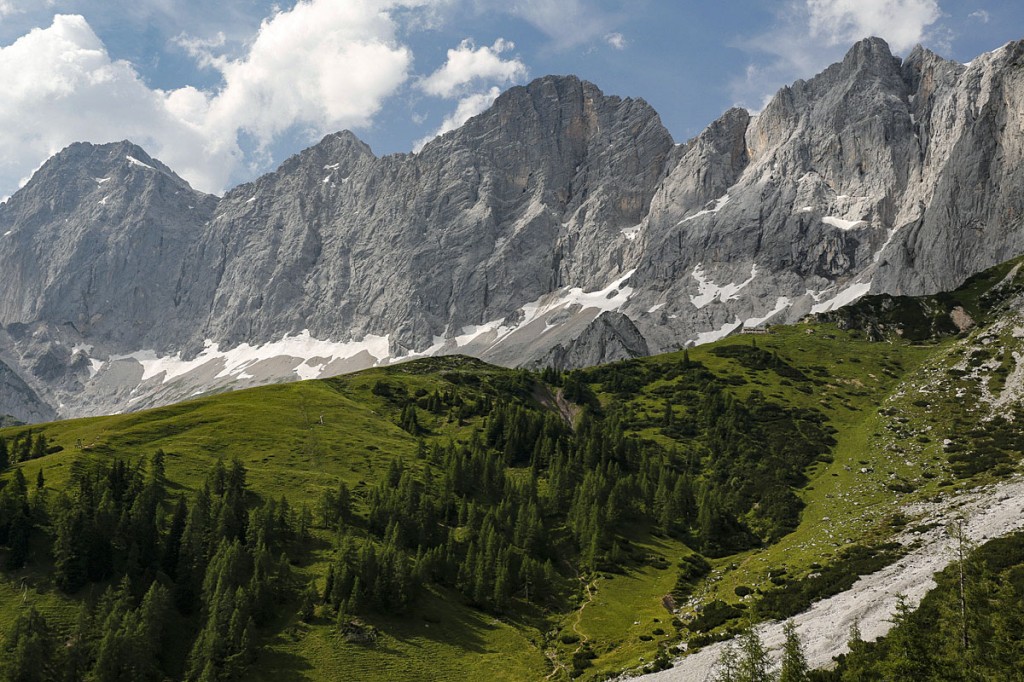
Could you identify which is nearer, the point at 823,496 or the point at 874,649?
the point at 874,649

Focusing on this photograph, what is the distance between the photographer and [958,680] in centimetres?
4794

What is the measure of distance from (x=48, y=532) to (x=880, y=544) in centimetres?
Result: 9532

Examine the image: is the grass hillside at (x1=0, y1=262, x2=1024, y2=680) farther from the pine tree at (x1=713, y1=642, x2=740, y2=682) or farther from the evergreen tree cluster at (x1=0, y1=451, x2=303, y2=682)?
the pine tree at (x1=713, y1=642, x2=740, y2=682)

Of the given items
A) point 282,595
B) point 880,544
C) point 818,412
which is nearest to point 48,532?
point 282,595

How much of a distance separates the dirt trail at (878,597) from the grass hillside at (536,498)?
280cm

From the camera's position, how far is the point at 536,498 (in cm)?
12238

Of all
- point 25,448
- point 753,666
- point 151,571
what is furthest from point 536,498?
point 25,448

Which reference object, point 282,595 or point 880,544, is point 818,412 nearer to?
point 880,544

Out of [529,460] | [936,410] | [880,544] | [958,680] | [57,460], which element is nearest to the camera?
[958,680]

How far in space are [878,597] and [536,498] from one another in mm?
61030

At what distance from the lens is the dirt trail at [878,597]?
63.7 meters

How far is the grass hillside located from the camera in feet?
265

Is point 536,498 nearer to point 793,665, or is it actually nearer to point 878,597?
point 878,597

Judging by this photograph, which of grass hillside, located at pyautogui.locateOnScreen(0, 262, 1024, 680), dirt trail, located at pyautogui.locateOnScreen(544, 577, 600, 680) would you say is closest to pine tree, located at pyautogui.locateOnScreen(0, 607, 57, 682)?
grass hillside, located at pyautogui.locateOnScreen(0, 262, 1024, 680)
